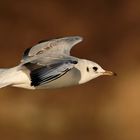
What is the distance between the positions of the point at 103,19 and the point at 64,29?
464 millimetres

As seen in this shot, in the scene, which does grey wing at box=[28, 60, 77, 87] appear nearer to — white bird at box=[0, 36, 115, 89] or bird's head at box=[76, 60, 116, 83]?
white bird at box=[0, 36, 115, 89]

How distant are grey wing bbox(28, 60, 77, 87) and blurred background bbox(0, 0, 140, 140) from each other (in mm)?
3144

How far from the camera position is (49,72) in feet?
13.8

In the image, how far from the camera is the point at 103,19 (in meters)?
8.54

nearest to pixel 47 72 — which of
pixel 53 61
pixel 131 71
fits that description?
pixel 53 61

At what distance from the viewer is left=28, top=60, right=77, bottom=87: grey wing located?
412 centimetres

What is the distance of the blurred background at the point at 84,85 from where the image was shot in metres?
7.53

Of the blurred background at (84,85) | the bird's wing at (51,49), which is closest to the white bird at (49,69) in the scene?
the bird's wing at (51,49)

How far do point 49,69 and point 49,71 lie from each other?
0.10ft

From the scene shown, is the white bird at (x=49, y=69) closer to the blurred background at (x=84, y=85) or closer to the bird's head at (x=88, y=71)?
the bird's head at (x=88, y=71)

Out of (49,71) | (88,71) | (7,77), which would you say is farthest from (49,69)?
(88,71)

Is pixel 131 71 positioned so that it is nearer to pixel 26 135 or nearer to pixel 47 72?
pixel 26 135

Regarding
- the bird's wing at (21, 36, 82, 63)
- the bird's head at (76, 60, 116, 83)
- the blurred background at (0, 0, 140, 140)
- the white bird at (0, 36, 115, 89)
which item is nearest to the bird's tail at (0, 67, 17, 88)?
the white bird at (0, 36, 115, 89)

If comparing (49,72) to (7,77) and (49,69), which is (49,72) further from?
(7,77)
